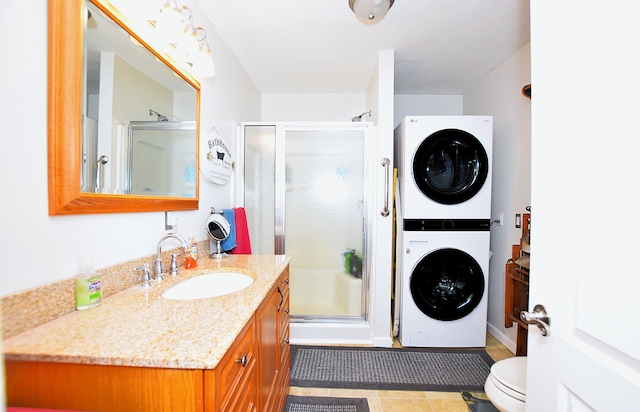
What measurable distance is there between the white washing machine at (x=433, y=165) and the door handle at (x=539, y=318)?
1.48 meters

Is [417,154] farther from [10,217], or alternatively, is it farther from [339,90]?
[10,217]

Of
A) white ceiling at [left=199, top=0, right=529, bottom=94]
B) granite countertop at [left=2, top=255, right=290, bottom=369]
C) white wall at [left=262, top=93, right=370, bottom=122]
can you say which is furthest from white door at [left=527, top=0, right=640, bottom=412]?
white wall at [left=262, top=93, right=370, bottom=122]

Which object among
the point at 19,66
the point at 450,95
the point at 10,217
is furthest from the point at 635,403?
the point at 450,95

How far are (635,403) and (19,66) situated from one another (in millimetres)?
1709

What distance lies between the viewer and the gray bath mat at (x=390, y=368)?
1.81 meters

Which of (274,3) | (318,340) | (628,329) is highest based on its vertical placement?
(274,3)

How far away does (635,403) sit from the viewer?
524 mm

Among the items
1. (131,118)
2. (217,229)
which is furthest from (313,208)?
(131,118)

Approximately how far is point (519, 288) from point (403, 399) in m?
1.19

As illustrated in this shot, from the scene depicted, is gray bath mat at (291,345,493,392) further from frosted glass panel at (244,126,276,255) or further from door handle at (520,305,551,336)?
door handle at (520,305,551,336)

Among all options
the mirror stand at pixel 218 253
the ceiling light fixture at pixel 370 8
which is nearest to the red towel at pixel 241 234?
the mirror stand at pixel 218 253

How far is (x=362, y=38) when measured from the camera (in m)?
2.03

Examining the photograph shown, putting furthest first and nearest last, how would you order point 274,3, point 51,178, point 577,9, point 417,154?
point 417,154 < point 274,3 < point 51,178 < point 577,9

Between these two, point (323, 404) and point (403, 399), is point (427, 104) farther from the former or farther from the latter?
point (323, 404)
